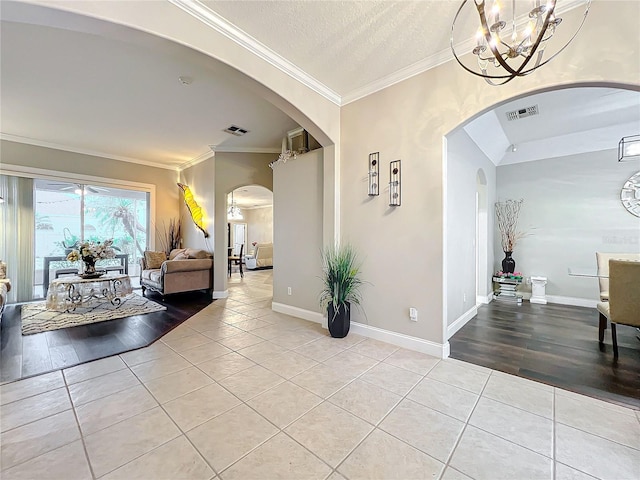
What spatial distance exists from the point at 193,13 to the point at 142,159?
17.8 feet

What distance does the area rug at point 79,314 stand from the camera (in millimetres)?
3584

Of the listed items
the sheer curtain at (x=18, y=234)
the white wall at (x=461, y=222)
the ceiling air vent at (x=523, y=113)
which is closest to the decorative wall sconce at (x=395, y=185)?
the white wall at (x=461, y=222)

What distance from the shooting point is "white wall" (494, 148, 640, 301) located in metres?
4.38

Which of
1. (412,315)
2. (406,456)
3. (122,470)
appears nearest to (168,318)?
(122,470)

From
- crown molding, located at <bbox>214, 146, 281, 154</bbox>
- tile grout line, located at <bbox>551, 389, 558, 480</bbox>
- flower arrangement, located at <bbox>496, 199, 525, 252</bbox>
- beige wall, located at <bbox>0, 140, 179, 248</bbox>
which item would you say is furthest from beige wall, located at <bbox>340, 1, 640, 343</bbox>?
beige wall, located at <bbox>0, 140, 179, 248</bbox>

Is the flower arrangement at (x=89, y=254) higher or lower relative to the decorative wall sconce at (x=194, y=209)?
lower

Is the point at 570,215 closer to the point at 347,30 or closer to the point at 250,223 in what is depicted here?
the point at 347,30

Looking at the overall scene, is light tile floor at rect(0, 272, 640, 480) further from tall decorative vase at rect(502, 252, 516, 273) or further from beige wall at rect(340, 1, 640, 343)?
tall decorative vase at rect(502, 252, 516, 273)

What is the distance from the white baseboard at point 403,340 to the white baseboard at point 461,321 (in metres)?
0.63

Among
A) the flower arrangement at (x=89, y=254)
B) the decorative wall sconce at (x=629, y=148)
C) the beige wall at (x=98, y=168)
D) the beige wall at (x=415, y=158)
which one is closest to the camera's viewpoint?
the beige wall at (x=415, y=158)

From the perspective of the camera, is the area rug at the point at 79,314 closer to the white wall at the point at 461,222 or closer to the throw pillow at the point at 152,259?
the throw pillow at the point at 152,259

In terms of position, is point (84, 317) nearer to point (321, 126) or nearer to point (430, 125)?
point (321, 126)

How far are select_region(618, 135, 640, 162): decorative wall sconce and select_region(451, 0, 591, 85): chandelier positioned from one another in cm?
327

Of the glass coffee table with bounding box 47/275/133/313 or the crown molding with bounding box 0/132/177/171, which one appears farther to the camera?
the crown molding with bounding box 0/132/177/171
